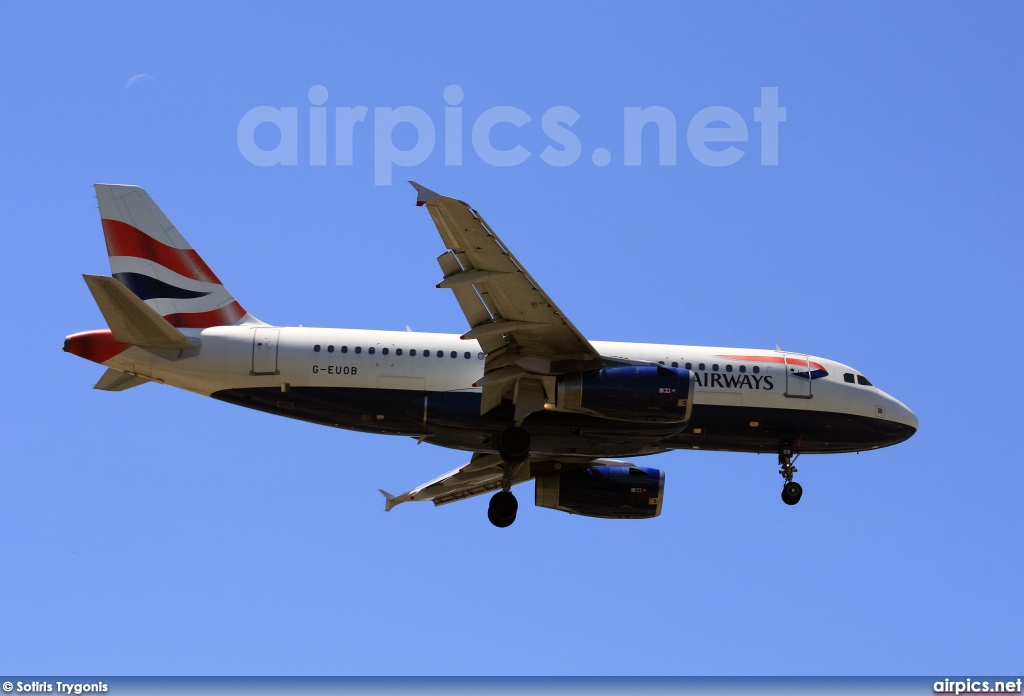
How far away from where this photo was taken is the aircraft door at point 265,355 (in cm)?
2762

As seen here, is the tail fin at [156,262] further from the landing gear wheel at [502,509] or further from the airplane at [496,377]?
the landing gear wheel at [502,509]

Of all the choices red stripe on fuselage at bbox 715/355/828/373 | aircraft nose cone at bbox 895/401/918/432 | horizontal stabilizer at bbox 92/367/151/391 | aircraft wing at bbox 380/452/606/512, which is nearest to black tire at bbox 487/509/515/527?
aircraft wing at bbox 380/452/606/512

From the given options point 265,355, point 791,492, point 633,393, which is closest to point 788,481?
point 791,492

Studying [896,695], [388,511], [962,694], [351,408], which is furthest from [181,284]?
[896,695]

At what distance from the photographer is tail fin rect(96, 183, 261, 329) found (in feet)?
96.0

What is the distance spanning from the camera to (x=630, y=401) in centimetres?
2588

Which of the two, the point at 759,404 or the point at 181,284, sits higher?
the point at 181,284

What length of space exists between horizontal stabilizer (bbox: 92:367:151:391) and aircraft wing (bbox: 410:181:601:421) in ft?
26.6

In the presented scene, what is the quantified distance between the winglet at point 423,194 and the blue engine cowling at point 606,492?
39.7 feet

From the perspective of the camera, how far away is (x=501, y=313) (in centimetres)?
2542

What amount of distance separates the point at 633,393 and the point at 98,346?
12003mm

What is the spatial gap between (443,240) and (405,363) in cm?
541

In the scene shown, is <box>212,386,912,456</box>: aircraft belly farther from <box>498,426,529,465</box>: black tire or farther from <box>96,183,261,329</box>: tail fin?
<box>96,183,261,329</box>: tail fin

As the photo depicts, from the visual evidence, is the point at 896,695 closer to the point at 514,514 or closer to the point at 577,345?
the point at 514,514
